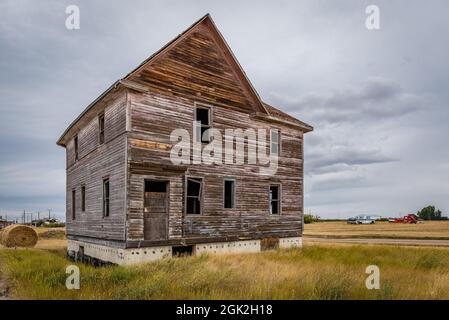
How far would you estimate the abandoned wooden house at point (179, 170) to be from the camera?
46.6 ft

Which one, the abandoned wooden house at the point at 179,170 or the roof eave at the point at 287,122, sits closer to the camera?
the abandoned wooden house at the point at 179,170

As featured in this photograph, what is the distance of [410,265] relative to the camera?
14219mm

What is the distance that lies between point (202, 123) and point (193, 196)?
3291 mm

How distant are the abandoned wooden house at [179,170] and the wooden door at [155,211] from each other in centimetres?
4

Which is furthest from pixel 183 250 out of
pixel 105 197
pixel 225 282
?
pixel 225 282

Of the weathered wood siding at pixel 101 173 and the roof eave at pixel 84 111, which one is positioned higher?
the roof eave at pixel 84 111

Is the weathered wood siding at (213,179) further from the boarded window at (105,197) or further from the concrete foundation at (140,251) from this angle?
the boarded window at (105,197)

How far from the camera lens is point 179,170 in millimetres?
15297

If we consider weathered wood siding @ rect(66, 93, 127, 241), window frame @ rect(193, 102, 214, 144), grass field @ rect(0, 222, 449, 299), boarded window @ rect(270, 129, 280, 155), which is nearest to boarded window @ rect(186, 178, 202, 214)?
window frame @ rect(193, 102, 214, 144)

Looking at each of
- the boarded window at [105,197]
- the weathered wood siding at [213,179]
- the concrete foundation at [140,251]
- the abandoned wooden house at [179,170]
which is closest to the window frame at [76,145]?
the abandoned wooden house at [179,170]

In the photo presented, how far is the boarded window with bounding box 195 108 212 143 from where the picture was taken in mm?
16283

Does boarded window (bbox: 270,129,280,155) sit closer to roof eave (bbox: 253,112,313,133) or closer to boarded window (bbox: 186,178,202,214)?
roof eave (bbox: 253,112,313,133)
